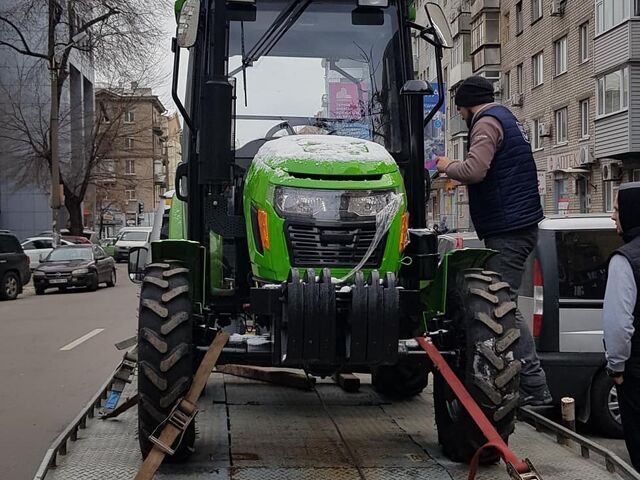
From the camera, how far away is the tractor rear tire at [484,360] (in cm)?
500

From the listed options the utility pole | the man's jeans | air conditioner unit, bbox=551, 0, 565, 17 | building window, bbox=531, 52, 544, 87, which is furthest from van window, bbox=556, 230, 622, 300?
building window, bbox=531, 52, 544, 87

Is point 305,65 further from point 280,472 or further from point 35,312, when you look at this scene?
point 35,312

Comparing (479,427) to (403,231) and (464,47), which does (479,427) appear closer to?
(403,231)

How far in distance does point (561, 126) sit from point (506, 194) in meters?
32.4

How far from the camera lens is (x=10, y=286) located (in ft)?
81.7

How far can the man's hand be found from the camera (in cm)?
598

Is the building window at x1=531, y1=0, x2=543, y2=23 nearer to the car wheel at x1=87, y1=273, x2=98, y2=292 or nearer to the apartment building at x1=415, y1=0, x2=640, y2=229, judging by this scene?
the apartment building at x1=415, y1=0, x2=640, y2=229

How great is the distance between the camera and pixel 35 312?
21.1m

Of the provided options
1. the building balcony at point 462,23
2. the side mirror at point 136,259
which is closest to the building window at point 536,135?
the building balcony at point 462,23

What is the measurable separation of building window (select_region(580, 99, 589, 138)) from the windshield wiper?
29676 millimetres

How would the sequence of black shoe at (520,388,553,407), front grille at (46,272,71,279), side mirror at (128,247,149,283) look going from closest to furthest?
black shoe at (520,388,553,407), side mirror at (128,247,149,283), front grille at (46,272,71,279)

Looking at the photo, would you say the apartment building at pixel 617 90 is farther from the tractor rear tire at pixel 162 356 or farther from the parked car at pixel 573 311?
the tractor rear tire at pixel 162 356

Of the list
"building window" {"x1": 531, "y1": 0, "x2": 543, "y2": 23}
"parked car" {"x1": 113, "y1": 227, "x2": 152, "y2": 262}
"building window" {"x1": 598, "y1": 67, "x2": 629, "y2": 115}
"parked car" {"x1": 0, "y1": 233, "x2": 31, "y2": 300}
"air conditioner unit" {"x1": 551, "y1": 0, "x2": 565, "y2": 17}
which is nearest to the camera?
"parked car" {"x1": 0, "y1": 233, "x2": 31, "y2": 300}

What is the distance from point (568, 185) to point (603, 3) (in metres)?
7.88
